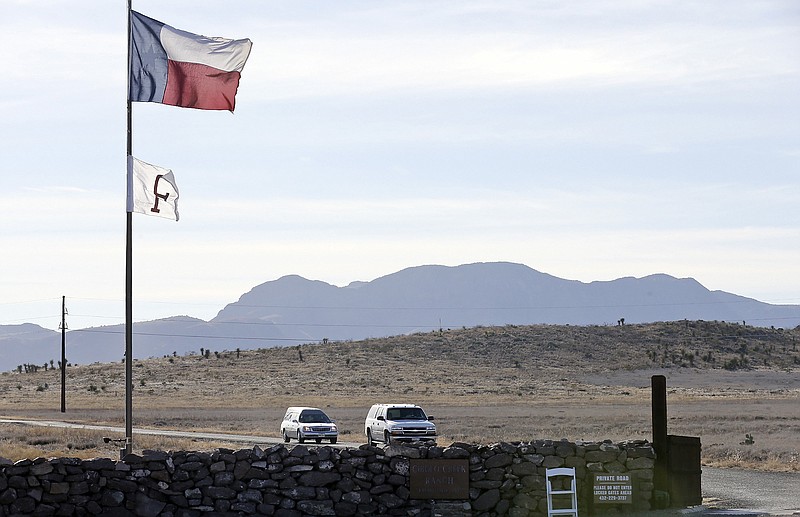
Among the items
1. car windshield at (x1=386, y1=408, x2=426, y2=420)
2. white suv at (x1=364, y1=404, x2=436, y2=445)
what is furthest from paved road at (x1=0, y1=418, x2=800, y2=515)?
car windshield at (x1=386, y1=408, x2=426, y2=420)

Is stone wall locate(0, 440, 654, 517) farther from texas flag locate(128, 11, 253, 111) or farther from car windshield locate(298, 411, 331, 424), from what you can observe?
car windshield locate(298, 411, 331, 424)

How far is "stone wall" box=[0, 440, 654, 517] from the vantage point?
60.0ft

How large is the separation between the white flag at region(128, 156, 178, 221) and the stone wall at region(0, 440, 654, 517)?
4404 millimetres

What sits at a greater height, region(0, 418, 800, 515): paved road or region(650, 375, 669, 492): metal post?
region(650, 375, 669, 492): metal post

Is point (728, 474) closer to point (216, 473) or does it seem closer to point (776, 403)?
point (216, 473)

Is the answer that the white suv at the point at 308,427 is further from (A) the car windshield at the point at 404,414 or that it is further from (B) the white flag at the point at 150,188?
(B) the white flag at the point at 150,188

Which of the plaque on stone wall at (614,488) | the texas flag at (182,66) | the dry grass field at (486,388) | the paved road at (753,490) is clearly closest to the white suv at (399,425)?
the dry grass field at (486,388)

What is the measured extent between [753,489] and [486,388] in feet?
216

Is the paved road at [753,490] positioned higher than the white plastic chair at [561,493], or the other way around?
the white plastic chair at [561,493]

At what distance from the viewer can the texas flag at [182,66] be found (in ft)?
67.1

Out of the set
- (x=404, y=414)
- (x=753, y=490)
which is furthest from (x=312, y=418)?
→ (x=753, y=490)

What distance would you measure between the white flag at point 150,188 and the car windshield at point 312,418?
24508mm

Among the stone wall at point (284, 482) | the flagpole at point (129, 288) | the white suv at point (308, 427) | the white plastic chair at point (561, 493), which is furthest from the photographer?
the white suv at point (308, 427)

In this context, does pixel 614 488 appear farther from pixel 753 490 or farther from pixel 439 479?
pixel 753 490
